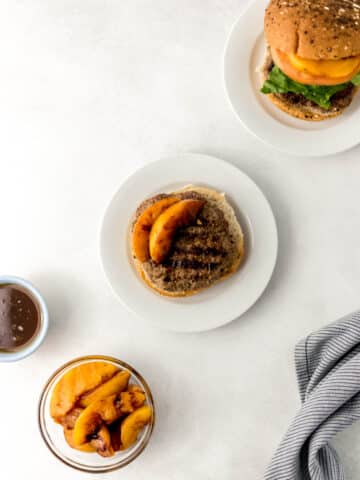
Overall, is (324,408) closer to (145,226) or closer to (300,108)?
(145,226)

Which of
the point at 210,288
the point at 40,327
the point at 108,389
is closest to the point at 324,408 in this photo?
the point at 210,288

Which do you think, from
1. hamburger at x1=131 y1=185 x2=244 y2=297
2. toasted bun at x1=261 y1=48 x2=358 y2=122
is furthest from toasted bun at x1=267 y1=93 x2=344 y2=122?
hamburger at x1=131 y1=185 x2=244 y2=297

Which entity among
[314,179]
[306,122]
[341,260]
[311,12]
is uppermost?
[311,12]

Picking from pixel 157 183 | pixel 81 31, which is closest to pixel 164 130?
pixel 157 183

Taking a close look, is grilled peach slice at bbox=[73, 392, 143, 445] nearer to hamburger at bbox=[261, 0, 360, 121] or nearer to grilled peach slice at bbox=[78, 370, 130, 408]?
grilled peach slice at bbox=[78, 370, 130, 408]

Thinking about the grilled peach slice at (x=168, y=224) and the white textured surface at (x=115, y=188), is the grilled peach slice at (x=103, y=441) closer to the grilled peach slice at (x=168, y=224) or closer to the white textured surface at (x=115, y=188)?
the white textured surface at (x=115, y=188)

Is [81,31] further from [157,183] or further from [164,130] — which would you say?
[157,183]
